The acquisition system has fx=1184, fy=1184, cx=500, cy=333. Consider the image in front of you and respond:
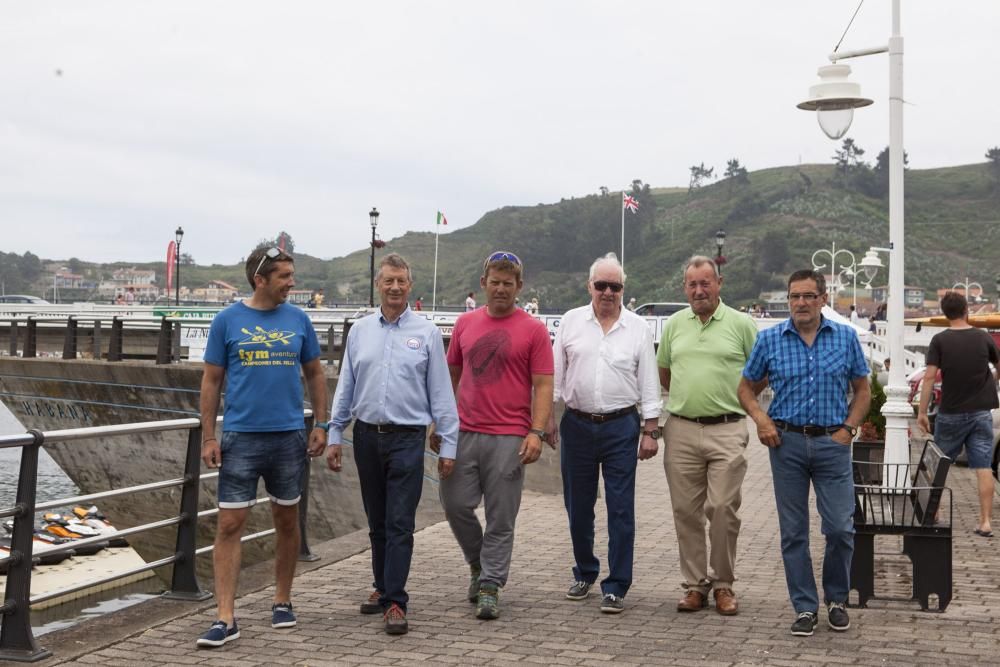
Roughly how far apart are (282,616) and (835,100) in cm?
709

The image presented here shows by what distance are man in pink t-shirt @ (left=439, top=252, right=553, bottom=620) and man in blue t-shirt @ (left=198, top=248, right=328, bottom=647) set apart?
963 mm

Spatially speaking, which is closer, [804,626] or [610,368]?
[804,626]

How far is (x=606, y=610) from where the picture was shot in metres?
6.27

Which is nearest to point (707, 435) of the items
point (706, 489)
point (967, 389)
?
point (706, 489)

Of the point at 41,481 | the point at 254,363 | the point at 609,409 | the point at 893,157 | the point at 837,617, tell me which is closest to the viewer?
the point at 254,363

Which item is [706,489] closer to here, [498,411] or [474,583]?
[498,411]

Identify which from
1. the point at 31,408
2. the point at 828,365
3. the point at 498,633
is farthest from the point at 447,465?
the point at 31,408

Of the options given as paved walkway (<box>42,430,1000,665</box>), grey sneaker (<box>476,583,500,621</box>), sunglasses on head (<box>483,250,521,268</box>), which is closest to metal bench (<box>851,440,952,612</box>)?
paved walkway (<box>42,430,1000,665</box>)

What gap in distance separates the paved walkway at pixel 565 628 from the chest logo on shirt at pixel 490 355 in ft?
4.14

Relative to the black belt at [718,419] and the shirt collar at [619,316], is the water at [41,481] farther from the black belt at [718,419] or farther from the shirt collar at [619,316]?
the black belt at [718,419]

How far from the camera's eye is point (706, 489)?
651 cm

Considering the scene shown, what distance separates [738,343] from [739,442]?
542 mm

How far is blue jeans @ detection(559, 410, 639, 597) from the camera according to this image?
6.42 meters

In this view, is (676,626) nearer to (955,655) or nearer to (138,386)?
(955,655)
